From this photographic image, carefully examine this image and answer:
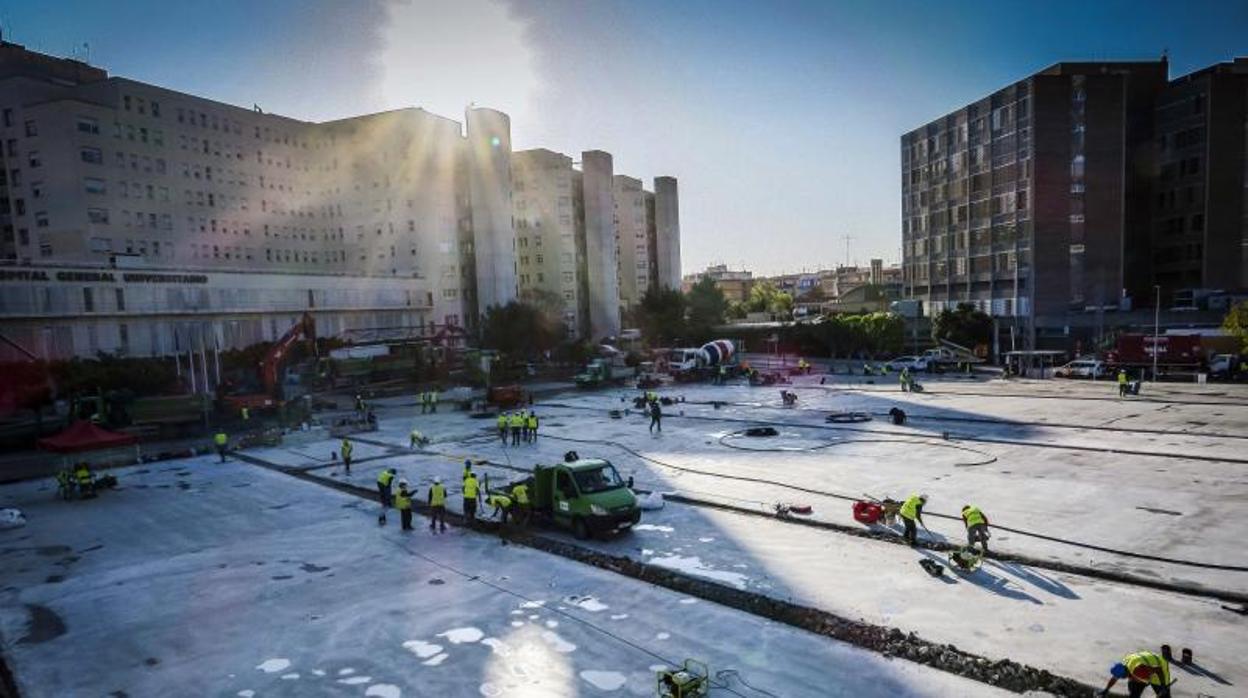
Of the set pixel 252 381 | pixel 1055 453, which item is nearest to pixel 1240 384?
pixel 1055 453

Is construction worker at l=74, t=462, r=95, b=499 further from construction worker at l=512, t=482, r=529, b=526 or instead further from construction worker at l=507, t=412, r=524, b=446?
construction worker at l=512, t=482, r=529, b=526

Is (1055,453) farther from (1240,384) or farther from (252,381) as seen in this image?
(252,381)

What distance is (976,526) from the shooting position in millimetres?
14172

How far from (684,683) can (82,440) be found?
27.1 meters

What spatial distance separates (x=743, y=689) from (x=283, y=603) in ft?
30.0

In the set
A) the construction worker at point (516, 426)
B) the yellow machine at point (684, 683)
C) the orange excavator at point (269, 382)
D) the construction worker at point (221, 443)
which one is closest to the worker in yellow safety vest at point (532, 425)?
the construction worker at point (516, 426)

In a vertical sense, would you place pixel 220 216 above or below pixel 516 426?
above

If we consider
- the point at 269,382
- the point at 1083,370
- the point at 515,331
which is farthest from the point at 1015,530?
the point at 515,331

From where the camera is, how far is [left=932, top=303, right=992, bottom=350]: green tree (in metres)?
63.1

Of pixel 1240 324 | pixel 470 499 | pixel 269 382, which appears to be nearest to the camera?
pixel 470 499

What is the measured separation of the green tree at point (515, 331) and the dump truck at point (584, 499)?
181 feet

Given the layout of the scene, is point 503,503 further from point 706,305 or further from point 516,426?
point 706,305

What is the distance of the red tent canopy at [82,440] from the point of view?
25953 mm

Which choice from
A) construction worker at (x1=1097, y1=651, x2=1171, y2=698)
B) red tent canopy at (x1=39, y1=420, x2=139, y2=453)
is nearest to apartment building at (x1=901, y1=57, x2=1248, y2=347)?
construction worker at (x1=1097, y1=651, x2=1171, y2=698)
